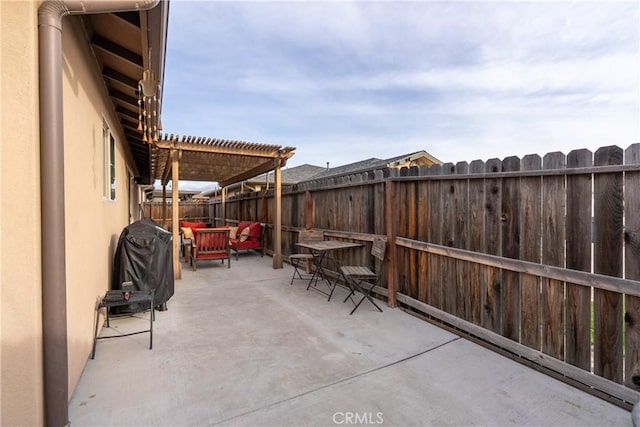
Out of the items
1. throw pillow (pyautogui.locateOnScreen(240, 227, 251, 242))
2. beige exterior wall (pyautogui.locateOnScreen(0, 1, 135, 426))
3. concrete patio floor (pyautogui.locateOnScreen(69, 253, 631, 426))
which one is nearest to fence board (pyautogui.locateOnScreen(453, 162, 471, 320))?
concrete patio floor (pyautogui.locateOnScreen(69, 253, 631, 426))

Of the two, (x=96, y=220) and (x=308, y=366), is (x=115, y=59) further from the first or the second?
(x=308, y=366)

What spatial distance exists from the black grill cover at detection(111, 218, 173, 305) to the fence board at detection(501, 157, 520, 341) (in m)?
3.97

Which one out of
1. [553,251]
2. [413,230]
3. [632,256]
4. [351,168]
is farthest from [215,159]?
[351,168]

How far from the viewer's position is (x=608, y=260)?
205 centimetres

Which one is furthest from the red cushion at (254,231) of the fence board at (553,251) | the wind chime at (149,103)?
the fence board at (553,251)

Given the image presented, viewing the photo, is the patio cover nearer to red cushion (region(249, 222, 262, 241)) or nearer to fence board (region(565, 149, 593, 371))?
red cushion (region(249, 222, 262, 241))

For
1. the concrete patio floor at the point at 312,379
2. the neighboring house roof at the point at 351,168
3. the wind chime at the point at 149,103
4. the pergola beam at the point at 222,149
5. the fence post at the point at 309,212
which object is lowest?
the concrete patio floor at the point at 312,379

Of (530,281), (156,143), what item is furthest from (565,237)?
(156,143)

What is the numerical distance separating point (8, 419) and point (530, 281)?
353cm

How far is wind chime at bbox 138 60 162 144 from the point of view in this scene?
288 centimetres

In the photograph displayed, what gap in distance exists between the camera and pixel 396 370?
2.45m

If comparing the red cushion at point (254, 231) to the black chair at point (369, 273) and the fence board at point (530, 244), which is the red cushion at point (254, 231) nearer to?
the black chair at point (369, 273)

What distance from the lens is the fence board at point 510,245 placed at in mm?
2613

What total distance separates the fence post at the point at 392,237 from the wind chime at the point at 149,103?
2.98m
